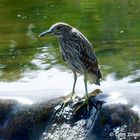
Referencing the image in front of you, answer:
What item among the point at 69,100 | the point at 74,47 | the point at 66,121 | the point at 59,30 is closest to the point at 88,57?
the point at 74,47

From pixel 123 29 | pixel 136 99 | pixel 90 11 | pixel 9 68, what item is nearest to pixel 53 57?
pixel 9 68

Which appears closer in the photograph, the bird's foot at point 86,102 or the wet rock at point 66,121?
the wet rock at point 66,121

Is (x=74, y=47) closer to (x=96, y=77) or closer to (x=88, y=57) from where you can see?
(x=88, y=57)

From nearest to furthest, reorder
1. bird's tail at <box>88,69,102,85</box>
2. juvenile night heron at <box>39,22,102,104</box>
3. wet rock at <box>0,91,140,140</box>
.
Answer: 1. wet rock at <box>0,91,140,140</box>
2. juvenile night heron at <box>39,22,102,104</box>
3. bird's tail at <box>88,69,102,85</box>

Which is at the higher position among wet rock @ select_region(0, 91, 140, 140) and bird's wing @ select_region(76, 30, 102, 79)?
bird's wing @ select_region(76, 30, 102, 79)

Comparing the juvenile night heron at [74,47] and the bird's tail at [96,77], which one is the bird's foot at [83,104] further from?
the bird's tail at [96,77]

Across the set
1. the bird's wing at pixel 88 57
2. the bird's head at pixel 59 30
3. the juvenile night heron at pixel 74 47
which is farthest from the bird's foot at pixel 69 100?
the bird's head at pixel 59 30

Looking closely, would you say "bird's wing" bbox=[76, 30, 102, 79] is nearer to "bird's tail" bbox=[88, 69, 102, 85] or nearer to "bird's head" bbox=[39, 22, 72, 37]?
"bird's tail" bbox=[88, 69, 102, 85]

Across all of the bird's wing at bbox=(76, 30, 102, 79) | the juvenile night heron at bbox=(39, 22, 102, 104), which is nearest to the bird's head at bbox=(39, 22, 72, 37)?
the juvenile night heron at bbox=(39, 22, 102, 104)

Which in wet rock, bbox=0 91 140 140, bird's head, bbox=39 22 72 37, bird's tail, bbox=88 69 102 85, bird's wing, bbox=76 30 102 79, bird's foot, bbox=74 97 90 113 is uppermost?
bird's head, bbox=39 22 72 37

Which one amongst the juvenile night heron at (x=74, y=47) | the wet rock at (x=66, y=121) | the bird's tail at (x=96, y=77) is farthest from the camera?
the bird's tail at (x=96, y=77)

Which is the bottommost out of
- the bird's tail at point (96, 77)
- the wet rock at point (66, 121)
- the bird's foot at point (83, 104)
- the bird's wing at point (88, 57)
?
the wet rock at point (66, 121)

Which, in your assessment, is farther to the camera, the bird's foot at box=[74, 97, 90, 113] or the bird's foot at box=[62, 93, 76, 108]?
the bird's foot at box=[62, 93, 76, 108]

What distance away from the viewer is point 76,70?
24.8 feet
